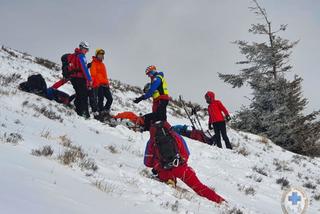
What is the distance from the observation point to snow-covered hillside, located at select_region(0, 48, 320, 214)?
14.5 ft

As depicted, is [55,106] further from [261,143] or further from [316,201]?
[261,143]

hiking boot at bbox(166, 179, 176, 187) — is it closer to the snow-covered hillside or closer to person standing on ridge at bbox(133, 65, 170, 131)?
the snow-covered hillside

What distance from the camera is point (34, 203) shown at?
367 centimetres

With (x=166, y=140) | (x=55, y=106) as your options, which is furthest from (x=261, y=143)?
(x=166, y=140)

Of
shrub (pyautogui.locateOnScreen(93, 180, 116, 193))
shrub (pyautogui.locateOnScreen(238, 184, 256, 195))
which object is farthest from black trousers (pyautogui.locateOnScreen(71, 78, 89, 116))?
shrub (pyautogui.locateOnScreen(93, 180, 116, 193))

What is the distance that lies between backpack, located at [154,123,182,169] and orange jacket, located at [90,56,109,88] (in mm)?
6605

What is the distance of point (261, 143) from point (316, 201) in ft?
28.8

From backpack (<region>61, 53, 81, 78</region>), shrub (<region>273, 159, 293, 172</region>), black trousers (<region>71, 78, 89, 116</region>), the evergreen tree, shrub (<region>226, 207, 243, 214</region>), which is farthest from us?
the evergreen tree

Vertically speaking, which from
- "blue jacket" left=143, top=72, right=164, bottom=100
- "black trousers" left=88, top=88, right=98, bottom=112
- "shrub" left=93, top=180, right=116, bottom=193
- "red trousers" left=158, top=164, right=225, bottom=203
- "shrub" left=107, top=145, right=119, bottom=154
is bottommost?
"shrub" left=93, top=180, right=116, bottom=193

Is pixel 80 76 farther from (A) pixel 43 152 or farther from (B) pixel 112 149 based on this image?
(A) pixel 43 152

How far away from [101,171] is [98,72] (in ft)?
25.1

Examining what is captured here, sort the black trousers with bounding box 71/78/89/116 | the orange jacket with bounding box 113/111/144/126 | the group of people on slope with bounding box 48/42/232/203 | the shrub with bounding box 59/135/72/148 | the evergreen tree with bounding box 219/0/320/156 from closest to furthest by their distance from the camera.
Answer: the group of people on slope with bounding box 48/42/232/203 → the shrub with bounding box 59/135/72/148 → the black trousers with bounding box 71/78/89/116 → the orange jacket with bounding box 113/111/144/126 → the evergreen tree with bounding box 219/0/320/156

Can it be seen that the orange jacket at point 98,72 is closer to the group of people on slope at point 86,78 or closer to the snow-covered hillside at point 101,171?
the group of people on slope at point 86,78

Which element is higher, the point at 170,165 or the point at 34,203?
the point at 170,165
